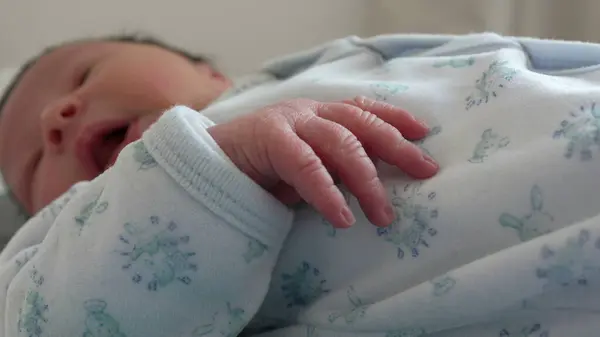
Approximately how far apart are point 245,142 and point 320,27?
41.8 inches

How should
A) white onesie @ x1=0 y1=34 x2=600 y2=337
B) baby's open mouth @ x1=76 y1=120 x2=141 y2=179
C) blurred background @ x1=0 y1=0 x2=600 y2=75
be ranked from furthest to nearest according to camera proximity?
blurred background @ x1=0 y1=0 x2=600 y2=75 < baby's open mouth @ x1=76 y1=120 x2=141 y2=179 < white onesie @ x1=0 y1=34 x2=600 y2=337

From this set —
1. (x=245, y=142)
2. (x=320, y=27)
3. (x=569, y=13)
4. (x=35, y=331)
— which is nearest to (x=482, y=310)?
(x=245, y=142)

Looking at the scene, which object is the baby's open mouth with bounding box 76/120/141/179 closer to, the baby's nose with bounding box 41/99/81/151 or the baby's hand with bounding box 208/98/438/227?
the baby's nose with bounding box 41/99/81/151

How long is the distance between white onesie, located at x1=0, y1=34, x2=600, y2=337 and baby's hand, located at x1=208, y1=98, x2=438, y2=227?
2 centimetres

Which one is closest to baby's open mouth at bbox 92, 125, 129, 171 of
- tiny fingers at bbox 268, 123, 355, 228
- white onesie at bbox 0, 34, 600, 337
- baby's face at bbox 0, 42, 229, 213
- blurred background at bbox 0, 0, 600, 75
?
baby's face at bbox 0, 42, 229, 213

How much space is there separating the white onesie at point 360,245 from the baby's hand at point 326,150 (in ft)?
0.05

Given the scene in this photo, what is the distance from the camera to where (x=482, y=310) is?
1.43ft

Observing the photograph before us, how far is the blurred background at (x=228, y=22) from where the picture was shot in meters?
1.38

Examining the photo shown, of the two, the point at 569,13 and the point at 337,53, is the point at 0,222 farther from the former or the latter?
the point at 569,13

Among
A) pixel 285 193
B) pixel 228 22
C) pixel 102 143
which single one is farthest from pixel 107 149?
pixel 228 22

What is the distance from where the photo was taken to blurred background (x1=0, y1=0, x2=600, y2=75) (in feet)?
4.51

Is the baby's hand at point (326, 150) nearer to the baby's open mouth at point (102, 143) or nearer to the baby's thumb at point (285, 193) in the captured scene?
the baby's thumb at point (285, 193)

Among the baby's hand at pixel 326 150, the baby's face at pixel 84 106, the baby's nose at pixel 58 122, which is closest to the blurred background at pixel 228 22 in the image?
the baby's face at pixel 84 106

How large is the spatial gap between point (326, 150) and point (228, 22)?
1.07 meters
